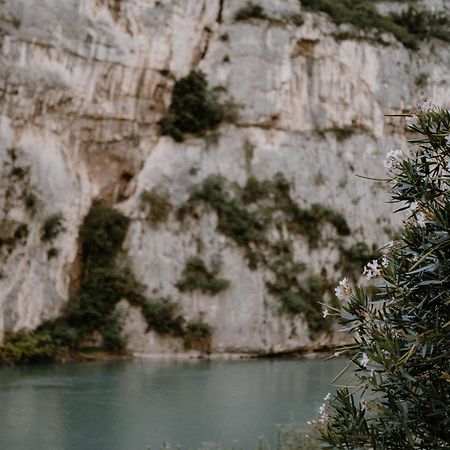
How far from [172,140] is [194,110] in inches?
62.2

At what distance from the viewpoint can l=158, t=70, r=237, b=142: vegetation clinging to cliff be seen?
89.1 feet

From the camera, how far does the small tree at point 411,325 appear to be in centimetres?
339

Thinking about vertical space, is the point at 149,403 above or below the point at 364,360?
below

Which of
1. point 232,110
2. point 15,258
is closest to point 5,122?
point 15,258

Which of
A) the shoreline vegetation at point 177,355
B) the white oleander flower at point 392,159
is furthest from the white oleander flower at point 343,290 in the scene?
the shoreline vegetation at point 177,355

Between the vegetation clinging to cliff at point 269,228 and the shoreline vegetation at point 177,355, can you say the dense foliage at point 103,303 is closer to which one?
the shoreline vegetation at point 177,355

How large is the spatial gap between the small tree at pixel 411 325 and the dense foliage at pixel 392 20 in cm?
2939

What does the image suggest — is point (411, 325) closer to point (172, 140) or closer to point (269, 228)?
point (269, 228)

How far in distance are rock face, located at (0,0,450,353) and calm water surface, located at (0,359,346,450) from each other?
370 cm

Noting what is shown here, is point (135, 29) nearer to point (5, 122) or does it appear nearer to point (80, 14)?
point (80, 14)

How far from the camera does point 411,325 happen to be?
3.55 m

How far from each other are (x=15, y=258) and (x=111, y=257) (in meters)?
3.58

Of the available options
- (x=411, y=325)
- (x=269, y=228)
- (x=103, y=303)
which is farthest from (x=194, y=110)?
(x=411, y=325)

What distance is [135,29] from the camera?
1041 inches
